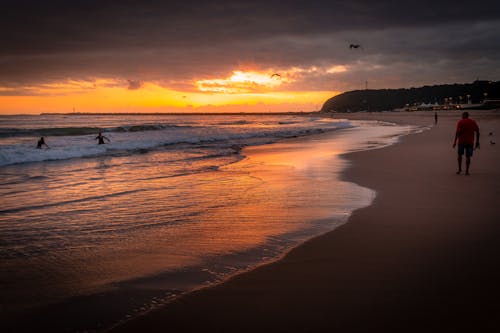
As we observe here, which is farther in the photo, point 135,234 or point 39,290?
point 135,234

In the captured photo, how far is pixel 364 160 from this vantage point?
49.3 feet

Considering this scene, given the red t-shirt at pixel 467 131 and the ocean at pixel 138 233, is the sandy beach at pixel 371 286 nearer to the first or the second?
A: the ocean at pixel 138 233

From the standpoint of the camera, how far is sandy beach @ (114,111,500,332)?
3.12 m

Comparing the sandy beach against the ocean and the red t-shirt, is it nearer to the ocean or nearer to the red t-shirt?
the ocean

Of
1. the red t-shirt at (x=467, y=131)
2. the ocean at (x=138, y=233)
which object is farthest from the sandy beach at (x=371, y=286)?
the red t-shirt at (x=467, y=131)

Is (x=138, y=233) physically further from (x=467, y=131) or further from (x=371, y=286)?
(x=467, y=131)

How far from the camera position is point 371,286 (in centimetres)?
376

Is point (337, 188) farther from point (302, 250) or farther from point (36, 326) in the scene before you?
point (36, 326)

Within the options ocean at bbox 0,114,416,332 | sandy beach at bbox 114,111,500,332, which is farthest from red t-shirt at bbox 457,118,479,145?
sandy beach at bbox 114,111,500,332

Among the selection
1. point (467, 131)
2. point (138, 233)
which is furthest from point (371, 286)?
point (467, 131)

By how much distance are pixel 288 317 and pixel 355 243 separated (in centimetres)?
221

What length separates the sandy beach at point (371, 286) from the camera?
3119mm

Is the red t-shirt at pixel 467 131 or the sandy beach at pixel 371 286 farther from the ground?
the red t-shirt at pixel 467 131

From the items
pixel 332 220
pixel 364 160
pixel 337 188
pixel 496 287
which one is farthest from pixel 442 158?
pixel 496 287
